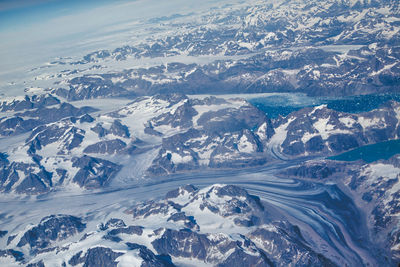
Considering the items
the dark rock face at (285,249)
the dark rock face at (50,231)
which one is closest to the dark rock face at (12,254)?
the dark rock face at (50,231)

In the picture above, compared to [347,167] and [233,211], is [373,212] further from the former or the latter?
[233,211]

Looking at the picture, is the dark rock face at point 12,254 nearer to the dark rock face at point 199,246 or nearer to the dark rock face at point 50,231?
the dark rock face at point 50,231

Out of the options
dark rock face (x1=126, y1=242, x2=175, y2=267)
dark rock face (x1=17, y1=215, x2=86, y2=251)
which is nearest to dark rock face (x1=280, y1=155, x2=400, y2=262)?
dark rock face (x1=126, y1=242, x2=175, y2=267)

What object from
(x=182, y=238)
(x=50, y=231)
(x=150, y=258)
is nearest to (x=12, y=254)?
(x=50, y=231)

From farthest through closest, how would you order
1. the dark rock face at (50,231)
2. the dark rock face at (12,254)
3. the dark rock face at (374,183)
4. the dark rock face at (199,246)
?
the dark rock face at (50,231)
the dark rock face at (12,254)
the dark rock face at (374,183)
the dark rock face at (199,246)

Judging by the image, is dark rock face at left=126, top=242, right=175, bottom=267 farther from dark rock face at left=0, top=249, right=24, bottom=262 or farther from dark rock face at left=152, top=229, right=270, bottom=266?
dark rock face at left=0, top=249, right=24, bottom=262

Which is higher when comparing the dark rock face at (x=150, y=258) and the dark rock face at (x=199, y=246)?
the dark rock face at (x=150, y=258)
